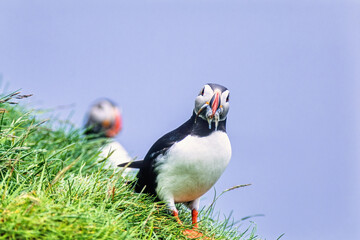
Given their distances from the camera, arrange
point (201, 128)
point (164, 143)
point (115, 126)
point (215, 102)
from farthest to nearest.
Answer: point (115, 126) < point (164, 143) < point (201, 128) < point (215, 102)

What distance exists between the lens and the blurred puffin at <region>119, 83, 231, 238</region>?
3342mm

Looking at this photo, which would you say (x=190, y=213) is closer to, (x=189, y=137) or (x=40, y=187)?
(x=189, y=137)

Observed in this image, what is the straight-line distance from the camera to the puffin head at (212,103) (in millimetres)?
3301

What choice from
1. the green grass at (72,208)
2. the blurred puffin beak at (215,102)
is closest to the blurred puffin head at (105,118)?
the green grass at (72,208)

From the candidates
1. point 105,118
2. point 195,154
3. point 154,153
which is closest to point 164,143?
point 154,153

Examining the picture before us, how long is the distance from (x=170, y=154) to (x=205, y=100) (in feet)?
1.35

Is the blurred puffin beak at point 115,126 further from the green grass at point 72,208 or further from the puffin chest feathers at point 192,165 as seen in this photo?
the puffin chest feathers at point 192,165

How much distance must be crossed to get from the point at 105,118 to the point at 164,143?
3983 mm

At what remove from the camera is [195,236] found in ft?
10.9

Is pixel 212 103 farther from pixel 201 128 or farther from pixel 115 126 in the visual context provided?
pixel 115 126

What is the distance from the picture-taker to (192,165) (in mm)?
3359

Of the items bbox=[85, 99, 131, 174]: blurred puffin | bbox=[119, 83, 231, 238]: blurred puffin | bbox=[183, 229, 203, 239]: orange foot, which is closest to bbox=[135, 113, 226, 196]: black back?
bbox=[119, 83, 231, 238]: blurred puffin

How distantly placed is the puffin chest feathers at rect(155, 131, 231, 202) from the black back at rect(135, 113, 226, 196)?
0.04 meters

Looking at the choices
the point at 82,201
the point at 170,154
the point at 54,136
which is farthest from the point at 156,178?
the point at 54,136
